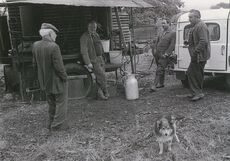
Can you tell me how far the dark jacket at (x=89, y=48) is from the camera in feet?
30.2

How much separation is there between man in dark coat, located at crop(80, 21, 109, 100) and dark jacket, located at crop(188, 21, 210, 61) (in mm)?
2302

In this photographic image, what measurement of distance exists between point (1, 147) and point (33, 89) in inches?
138

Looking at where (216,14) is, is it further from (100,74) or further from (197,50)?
(100,74)

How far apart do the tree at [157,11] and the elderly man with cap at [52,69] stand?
56.0ft

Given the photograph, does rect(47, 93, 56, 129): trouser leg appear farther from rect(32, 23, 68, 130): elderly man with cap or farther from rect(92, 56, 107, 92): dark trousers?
rect(92, 56, 107, 92): dark trousers

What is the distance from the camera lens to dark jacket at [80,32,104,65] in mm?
9211

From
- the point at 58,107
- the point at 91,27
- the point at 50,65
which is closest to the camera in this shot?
the point at 50,65

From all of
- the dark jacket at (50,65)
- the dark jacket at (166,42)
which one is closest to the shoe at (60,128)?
the dark jacket at (50,65)

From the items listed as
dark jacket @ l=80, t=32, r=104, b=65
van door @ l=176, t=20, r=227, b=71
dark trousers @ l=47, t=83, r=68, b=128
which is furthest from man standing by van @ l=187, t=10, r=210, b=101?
dark trousers @ l=47, t=83, r=68, b=128

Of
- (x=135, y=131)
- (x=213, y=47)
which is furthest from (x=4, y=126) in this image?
(x=213, y=47)

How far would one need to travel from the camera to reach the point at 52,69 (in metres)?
7.09

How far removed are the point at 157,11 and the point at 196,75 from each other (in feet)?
57.3

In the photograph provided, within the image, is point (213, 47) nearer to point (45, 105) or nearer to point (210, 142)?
point (210, 142)

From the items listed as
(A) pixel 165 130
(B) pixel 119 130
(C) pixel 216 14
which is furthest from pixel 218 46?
(A) pixel 165 130
